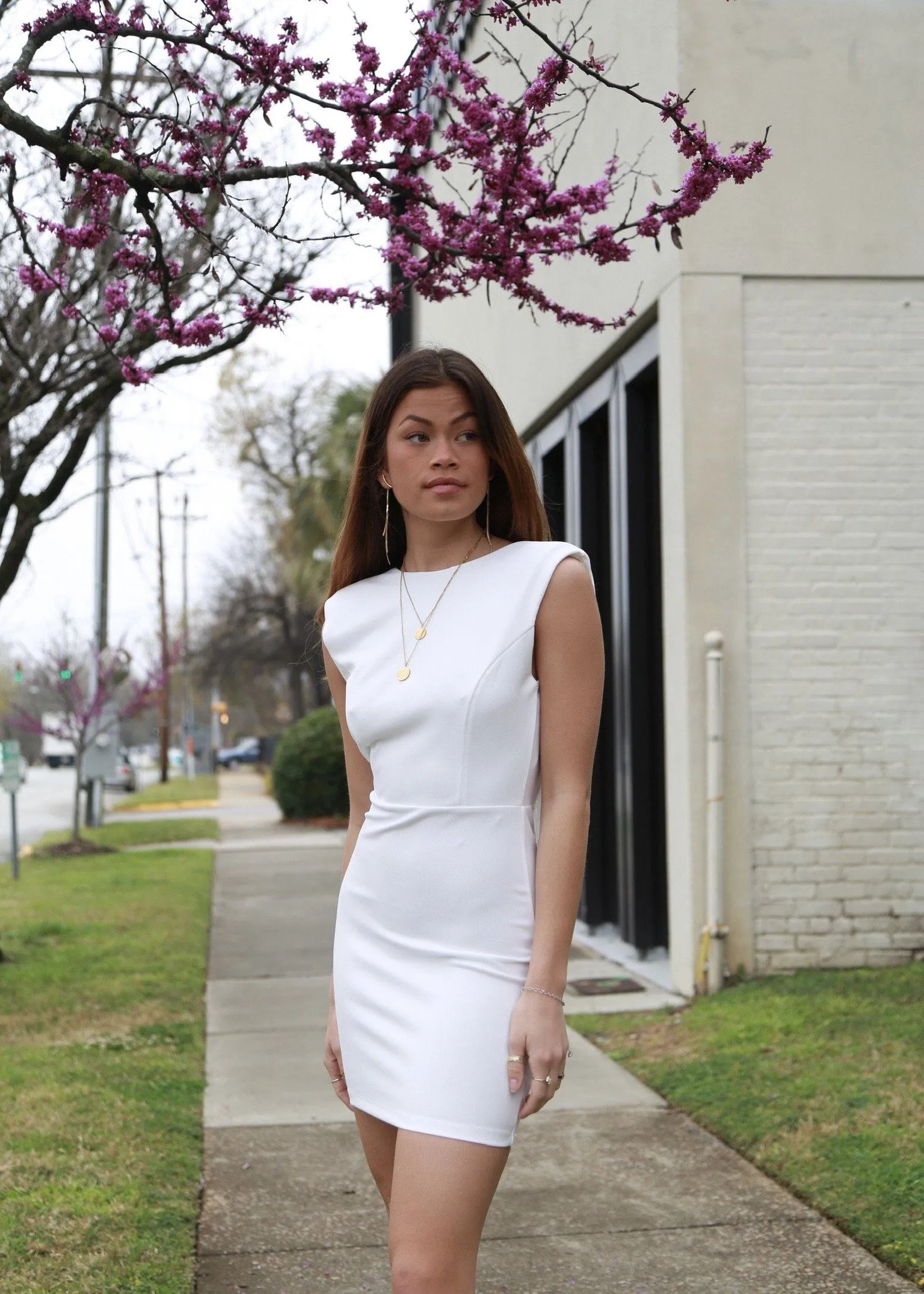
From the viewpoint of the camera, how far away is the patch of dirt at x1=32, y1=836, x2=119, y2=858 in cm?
1706

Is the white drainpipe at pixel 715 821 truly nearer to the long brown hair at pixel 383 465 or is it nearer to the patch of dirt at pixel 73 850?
the long brown hair at pixel 383 465

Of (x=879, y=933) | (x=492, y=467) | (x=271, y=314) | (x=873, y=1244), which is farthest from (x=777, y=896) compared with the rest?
(x=492, y=467)

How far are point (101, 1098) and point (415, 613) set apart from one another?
12.0ft

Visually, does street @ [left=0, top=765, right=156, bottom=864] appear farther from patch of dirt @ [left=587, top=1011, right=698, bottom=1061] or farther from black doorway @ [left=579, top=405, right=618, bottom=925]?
patch of dirt @ [left=587, top=1011, right=698, bottom=1061]

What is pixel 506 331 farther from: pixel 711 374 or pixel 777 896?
pixel 777 896

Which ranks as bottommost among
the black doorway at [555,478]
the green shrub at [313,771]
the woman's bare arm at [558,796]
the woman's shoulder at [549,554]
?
the green shrub at [313,771]

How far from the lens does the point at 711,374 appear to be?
278 inches

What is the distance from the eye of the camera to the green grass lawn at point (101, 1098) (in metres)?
3.79

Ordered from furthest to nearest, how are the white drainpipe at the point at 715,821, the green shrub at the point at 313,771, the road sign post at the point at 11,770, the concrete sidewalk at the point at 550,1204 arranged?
1. the green shrub at the point at 313,771
2. the road sign post at the point at 11,770
3. the white drainpipe at the point at 715,821
4. the concrete sidewalk at the point at 550,1204

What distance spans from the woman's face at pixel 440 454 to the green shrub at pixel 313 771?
1755 cm

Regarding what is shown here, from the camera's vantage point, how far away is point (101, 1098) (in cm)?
541

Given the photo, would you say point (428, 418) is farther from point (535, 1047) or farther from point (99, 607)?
point (99, 607)

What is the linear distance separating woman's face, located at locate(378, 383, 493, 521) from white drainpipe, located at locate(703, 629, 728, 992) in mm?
4630

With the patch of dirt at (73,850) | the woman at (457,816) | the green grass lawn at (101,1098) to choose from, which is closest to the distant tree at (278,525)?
the patch of dirt at (73,850)
